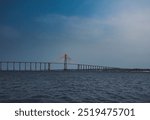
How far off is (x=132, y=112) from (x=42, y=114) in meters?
→ 4.02

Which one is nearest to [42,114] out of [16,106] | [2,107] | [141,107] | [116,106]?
[16,106]

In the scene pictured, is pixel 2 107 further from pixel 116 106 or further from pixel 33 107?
pixel 116 106

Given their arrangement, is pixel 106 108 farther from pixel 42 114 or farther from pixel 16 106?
pixel 16 106

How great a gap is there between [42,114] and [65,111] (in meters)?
1.08

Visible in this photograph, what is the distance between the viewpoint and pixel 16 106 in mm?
11211

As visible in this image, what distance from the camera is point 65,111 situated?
35.4ft

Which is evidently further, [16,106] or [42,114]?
[16,106]

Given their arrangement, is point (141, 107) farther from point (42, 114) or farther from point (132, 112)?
point (42, 114)

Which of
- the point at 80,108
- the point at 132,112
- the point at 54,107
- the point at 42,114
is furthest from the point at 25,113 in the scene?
the point at 132,112

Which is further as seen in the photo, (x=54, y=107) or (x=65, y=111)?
(x=54, y=107)

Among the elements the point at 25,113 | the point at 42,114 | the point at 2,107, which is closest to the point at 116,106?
the point at 42,114

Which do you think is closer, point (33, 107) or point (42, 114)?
point (42, 114)

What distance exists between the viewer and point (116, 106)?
37.8 ft

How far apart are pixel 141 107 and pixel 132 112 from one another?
712 millimetres
